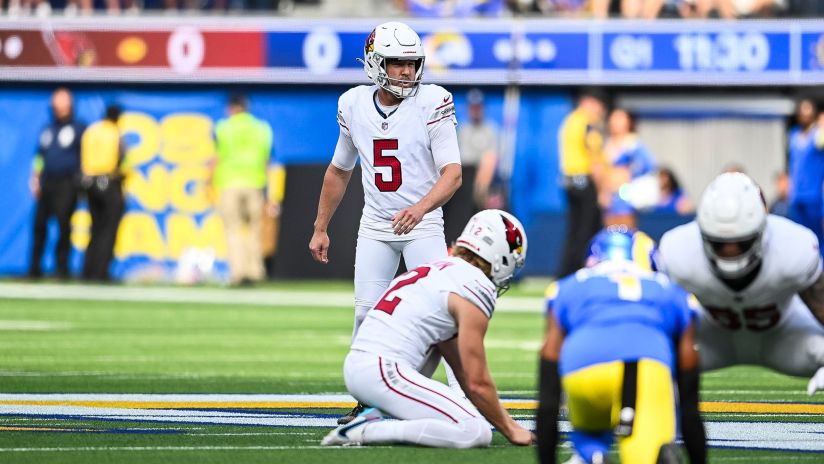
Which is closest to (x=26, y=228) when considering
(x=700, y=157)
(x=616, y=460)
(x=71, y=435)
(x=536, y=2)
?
(x=536, y=2)

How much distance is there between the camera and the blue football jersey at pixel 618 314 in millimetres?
5617

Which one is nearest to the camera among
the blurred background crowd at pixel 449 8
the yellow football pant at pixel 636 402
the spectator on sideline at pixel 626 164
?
the yellow football pant at pixel 636 402

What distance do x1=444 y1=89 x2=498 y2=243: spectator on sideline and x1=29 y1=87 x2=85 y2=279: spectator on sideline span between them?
15.9 ft

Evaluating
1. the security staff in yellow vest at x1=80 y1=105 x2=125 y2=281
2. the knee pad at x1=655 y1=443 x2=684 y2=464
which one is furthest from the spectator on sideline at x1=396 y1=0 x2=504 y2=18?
the knee pad at x1=655 y1=443 x2=684 y2=464

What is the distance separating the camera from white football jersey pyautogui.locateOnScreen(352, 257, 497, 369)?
712cm

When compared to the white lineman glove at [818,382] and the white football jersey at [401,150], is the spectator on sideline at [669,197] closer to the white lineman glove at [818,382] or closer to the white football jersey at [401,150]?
the white football jersey at [401,150]

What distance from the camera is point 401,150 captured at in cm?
848

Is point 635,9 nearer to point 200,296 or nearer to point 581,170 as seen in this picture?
point 581,170

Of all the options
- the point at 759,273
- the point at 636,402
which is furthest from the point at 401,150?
the point at 636,402

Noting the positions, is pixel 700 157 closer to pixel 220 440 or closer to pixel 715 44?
pixel 715 44

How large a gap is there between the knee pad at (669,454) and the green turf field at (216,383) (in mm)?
1367

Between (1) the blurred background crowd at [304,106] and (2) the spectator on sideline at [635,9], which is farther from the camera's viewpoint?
(2) the spectator on sideline at [635,9]

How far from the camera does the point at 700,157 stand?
942 inches

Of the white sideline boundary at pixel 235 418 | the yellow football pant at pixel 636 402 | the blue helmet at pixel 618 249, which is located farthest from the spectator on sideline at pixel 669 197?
the yellow football pant at pixel 636 402
